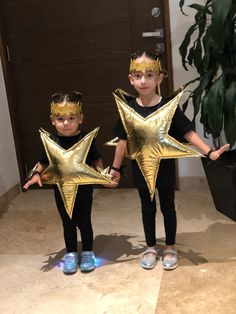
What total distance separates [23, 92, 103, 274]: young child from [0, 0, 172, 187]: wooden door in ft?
3.13

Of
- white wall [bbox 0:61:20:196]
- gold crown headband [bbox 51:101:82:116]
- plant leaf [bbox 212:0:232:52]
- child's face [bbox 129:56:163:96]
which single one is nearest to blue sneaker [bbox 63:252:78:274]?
gold crown headband [bbox 51:101:82:116]

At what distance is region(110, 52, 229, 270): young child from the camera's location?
1.83 metres

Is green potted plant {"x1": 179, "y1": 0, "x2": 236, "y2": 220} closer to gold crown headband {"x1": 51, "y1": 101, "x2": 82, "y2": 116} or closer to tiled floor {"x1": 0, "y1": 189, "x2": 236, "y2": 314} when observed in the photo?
tiled floor {"x1": 0, "y1": 189, "x2": 236, "y2": 314}

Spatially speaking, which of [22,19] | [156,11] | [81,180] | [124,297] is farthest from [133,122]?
[22,19]

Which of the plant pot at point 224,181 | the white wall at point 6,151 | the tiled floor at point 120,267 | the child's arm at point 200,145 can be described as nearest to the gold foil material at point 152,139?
the child's arm at point 200,145

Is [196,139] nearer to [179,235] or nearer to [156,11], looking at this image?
[179,235]

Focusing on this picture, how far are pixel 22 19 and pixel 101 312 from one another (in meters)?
1.95

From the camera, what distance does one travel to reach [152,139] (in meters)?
1.86

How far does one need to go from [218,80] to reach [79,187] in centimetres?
88

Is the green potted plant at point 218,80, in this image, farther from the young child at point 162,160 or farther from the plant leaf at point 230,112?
the young child at point 162,160

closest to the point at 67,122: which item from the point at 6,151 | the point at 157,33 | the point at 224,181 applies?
the point at 224,181

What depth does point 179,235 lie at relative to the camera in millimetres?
2326

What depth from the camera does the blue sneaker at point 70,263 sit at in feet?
6.67

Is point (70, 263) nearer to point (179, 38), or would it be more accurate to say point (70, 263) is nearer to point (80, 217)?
point (80, 217)
